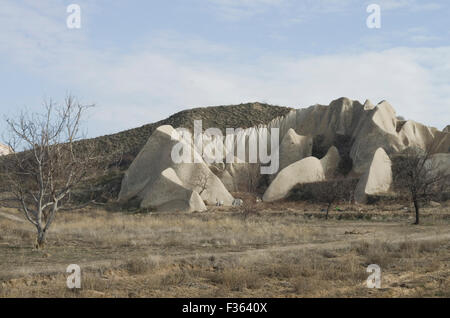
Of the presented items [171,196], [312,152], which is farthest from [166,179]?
[312,152]

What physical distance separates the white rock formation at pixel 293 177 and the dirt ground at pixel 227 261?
54.8 feet

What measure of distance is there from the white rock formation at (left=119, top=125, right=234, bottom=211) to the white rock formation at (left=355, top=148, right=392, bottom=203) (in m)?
9.46

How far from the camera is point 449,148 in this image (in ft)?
148

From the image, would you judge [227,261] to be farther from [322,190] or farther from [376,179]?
[376,179]

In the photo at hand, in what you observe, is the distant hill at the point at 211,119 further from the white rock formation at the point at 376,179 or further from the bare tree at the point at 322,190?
the white rock formation at the point at 376,179

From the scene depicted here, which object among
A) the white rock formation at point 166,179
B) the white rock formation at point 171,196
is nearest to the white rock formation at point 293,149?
the white rock formation at point 166,179

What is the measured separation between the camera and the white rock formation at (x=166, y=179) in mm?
34731

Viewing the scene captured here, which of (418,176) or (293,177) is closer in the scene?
(418,176)

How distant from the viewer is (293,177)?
132 feet

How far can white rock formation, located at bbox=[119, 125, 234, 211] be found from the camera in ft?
114

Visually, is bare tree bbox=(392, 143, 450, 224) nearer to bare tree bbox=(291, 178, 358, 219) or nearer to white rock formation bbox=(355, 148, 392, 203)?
white rock formation bbox=(355, 148, 392, 203)

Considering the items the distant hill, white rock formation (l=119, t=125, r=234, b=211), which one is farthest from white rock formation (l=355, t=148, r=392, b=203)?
the distant hill

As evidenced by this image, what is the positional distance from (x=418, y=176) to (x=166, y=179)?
55.5 feet
